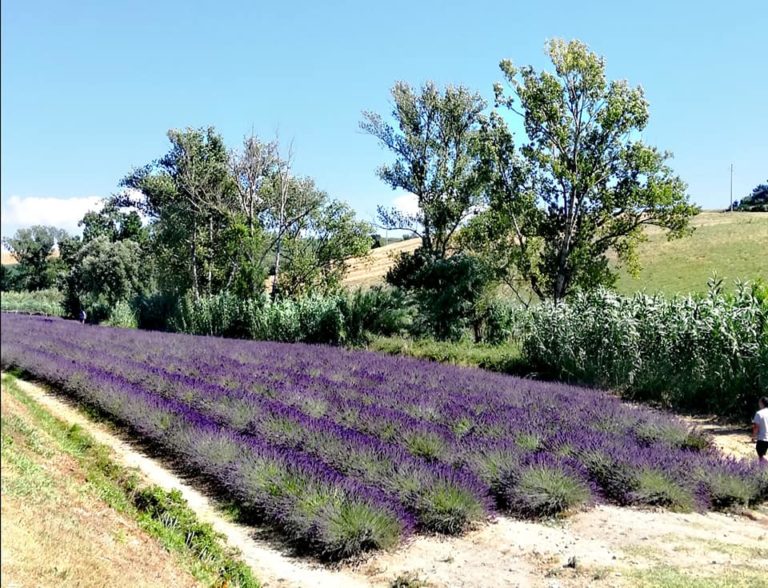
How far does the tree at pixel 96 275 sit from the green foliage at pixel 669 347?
10382 millimetres

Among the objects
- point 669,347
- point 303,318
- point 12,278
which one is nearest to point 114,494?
point 12,278

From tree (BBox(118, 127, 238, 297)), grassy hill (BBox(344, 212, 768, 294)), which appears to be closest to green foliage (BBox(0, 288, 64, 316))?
tree (BBox(118, 127, 238, 297))

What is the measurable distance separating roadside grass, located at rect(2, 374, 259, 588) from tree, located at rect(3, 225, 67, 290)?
A: 4.92 feet

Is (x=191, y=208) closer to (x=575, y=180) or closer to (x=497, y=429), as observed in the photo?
(x=575, y=180)

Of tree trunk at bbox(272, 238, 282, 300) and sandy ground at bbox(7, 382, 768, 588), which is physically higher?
tree trunk at bbox(272, 238, 282, 300)

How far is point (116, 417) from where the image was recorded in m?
11.7

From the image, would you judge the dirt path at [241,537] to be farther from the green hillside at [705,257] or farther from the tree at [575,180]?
the green hillside at [705,257]

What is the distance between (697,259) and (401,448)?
56.5m

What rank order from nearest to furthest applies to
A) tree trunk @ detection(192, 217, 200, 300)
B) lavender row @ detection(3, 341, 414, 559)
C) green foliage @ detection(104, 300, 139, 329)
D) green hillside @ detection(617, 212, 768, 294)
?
lavender row @ detection(3, 341, 414, 559) < green foliage @ detection(104, 300, 139, 329) < tree trunk @ detection(192, 217, 200, 300) < green hillside @ detection(617, 212, 768, 294)

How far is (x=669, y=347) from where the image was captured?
1385 centimetres

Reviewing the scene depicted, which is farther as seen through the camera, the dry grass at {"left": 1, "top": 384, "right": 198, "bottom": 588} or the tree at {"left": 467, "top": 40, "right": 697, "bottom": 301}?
the tree at {"left": 467, "top": 40, "right": 697, "bottom": 301}

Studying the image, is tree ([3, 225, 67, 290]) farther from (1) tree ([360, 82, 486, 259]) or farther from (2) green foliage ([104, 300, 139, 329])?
(1) tree ([360, 82, 486, 259])

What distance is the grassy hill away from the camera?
47.3m

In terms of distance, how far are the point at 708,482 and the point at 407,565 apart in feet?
12.7
